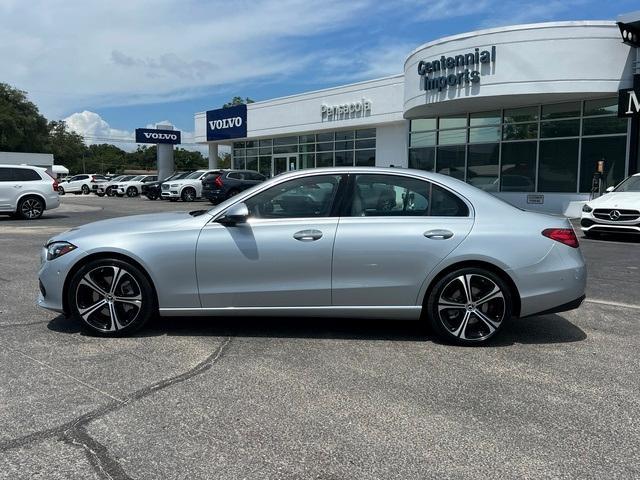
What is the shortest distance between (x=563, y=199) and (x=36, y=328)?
18.9 m

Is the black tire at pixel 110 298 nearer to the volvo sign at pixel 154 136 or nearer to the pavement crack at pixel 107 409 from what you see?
the pavement crack at pixel 107 409

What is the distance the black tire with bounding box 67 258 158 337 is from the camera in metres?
4.98

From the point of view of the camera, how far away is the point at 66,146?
105m

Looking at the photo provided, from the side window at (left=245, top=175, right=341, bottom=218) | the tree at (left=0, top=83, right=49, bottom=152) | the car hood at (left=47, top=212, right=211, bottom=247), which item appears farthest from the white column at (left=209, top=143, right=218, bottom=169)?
the tree at (left=0, top=83, right=49, bottom=152)

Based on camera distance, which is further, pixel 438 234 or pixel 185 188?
pixel 185 188

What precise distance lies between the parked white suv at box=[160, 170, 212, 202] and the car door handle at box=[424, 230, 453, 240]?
24.7 meters

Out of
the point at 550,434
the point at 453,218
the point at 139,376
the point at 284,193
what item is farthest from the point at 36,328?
the point at 550,434

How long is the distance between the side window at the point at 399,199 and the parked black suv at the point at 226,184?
1803 cm

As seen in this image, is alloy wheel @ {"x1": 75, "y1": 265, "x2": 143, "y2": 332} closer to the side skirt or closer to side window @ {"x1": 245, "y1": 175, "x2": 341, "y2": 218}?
the side skirt

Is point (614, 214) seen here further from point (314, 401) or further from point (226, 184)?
point (226, 184)

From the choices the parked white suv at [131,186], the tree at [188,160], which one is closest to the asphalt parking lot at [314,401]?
the parked white suv at [131,186]

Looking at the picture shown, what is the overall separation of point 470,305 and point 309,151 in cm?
2769

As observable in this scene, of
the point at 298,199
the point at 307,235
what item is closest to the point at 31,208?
the point at 298,199

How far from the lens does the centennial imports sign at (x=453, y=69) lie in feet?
63.3
